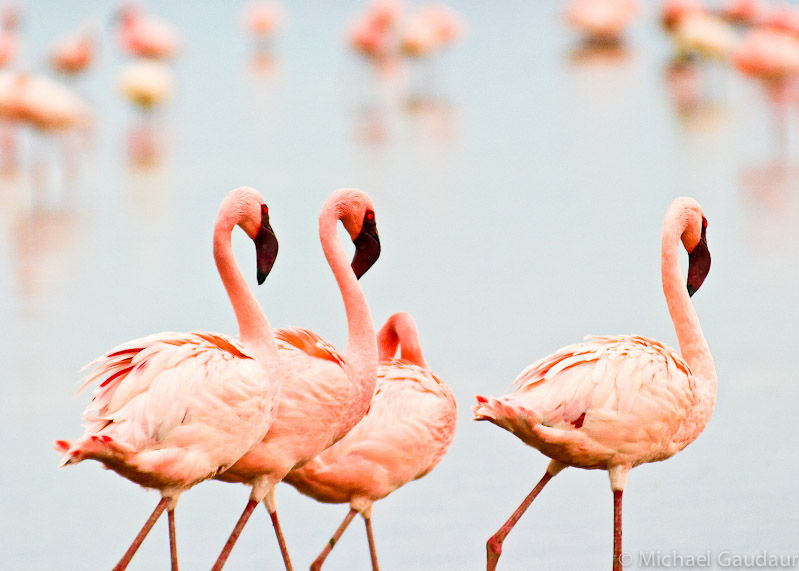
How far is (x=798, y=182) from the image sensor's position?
390 inches

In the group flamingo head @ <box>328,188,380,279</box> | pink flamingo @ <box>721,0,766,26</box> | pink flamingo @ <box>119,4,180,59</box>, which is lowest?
flamingo head @ <box>328,188,380,279</box>

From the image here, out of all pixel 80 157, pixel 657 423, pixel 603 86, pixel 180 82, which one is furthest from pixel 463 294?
pixel 180 82

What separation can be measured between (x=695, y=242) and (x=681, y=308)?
0.24m

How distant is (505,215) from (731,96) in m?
5.69

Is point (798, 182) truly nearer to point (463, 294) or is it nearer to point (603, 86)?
point (463, 294)

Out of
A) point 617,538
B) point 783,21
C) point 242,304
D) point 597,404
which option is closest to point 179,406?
point 242,304

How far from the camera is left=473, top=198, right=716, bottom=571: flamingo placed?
392cm

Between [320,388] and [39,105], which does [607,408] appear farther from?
[39,105]

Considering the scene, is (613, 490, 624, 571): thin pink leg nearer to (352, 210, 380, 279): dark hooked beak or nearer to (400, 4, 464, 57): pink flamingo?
(352, 210, 380, 279): dark hooked beak

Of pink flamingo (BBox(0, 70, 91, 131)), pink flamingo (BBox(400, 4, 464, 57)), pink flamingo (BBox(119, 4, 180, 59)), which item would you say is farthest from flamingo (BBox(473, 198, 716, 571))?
pink flamingo (BBox(119, 4, 180, 59))

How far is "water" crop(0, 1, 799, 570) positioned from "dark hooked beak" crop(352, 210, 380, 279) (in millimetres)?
985

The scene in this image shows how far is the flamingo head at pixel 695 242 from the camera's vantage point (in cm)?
435

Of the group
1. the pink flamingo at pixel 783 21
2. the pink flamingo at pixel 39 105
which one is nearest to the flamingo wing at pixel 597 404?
the pink flamingo at pixel 39 105

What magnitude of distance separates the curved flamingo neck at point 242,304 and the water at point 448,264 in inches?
35.7
